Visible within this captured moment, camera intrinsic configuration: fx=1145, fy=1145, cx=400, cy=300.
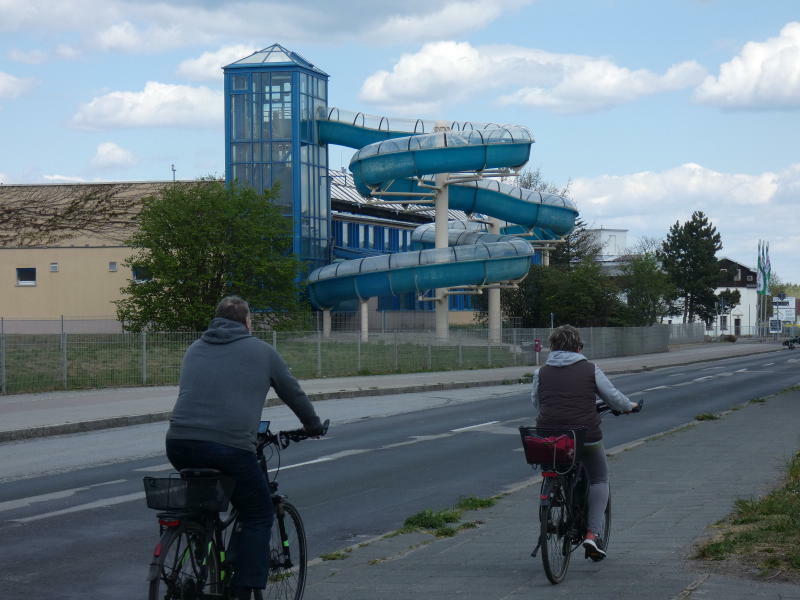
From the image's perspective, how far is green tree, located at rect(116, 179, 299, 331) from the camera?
4734 centimetres

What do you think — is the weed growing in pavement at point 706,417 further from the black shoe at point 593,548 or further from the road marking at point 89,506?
the black shoe at point 593,548

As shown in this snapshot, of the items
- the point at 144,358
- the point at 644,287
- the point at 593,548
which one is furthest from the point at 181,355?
the point at 644,287

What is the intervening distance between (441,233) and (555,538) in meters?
50.3

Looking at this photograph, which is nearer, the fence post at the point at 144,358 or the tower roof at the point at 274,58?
the fence post at the point at 144,358

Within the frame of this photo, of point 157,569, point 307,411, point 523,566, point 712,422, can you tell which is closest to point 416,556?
point 523,566

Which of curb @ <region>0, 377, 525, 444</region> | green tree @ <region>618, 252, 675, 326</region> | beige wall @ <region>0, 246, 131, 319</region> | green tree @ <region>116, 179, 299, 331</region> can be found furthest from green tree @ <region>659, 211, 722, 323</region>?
curb @ <region>0, 377, 525, 444</region>

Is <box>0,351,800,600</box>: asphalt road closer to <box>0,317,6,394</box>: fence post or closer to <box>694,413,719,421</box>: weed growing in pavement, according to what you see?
<box>694,413,719,421</box>: weed growing in pavement

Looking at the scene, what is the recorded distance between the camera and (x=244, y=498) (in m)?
5.67

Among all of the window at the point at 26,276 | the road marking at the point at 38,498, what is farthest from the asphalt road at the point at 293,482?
the window at the point at 26,276

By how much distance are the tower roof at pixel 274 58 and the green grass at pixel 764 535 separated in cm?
5404

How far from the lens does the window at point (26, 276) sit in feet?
213

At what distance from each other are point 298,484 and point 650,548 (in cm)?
531

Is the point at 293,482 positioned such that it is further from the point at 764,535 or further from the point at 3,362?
the point at 3,362

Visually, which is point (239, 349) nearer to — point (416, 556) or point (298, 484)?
point (416, 556)
